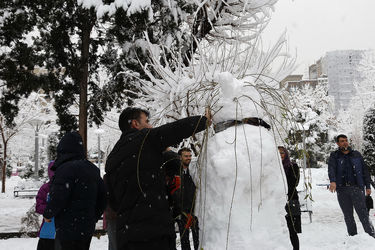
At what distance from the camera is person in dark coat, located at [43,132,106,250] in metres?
3.20

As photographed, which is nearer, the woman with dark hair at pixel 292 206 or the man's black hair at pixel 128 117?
the man's black hair at pixel 128 117

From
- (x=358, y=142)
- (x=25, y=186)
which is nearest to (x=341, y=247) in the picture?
(x=25, y=186)

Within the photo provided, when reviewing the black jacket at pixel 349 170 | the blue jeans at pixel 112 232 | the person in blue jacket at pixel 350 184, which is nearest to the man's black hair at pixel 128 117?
the blue jeans at pixel 112 232

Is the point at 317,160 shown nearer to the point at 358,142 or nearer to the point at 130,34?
the point at 358,142

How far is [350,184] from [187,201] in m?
3.71

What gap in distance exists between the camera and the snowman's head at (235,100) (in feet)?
7.89

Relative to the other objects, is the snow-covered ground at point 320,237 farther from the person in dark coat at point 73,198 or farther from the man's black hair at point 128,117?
the person in dark coat at point 73,198

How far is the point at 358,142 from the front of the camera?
1209 inches

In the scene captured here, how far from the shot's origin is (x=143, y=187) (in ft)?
7.91

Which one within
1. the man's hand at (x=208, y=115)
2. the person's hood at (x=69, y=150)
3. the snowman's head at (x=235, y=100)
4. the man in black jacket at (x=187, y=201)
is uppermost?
the snowman's head at (x=235, y=100)

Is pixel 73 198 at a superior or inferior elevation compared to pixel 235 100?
inferior

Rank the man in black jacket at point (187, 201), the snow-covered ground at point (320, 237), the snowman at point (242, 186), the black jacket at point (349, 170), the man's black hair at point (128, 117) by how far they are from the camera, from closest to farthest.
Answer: the snowman at point (242, 186) < the man in black jacket at point (187, 201) < the man's black hair at point (128, 117) < the snow-covered ground at point (320, 237) < the black jacket at point (349, 170)

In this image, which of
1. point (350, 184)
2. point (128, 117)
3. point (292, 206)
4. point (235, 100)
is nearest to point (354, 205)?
point (350, 184)

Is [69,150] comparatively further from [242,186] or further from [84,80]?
[84,80]
